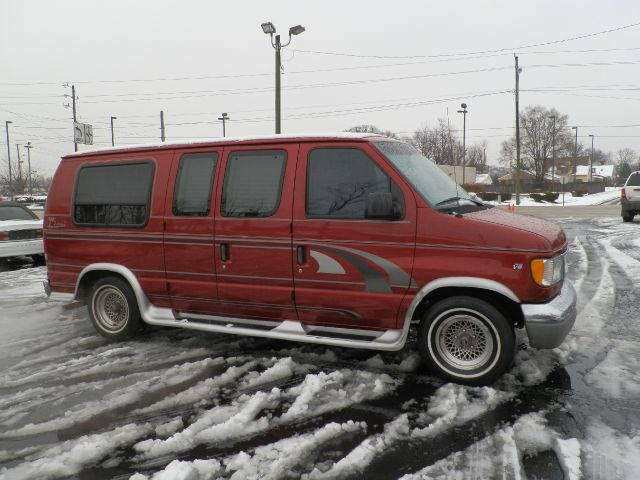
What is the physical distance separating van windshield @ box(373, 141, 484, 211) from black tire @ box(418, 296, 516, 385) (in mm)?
881

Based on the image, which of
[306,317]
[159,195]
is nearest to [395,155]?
[306,317]

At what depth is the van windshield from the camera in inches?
167

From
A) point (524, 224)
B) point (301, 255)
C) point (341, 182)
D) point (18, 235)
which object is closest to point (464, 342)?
point (524, 224)

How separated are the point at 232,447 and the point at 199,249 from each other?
221cm

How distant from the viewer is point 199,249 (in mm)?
4922

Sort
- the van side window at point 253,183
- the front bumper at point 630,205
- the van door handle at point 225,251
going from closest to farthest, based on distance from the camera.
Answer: the van side window at point 253,183 < the van door handle at point 225,251 < the front bumper at point 630,205

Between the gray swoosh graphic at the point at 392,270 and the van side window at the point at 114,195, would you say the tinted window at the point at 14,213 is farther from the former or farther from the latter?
the gray swoosh graphic at the point at 392,270

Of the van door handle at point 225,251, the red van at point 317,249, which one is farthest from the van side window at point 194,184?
the van door handle at point 225,251

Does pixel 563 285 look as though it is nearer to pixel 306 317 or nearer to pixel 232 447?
pixel 306 317

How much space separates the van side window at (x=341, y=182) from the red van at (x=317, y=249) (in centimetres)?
1

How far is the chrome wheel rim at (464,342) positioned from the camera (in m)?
4.07

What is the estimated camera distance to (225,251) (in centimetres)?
480

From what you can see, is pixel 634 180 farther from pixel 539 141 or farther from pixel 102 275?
pixel 539 141

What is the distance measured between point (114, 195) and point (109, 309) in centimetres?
135
